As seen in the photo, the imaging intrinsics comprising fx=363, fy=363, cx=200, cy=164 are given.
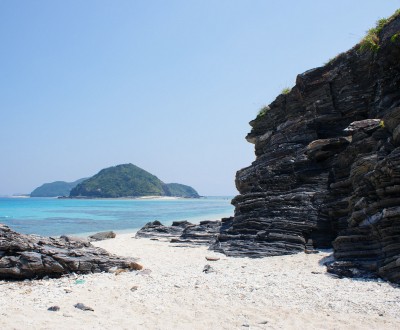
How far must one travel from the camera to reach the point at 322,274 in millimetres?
14250

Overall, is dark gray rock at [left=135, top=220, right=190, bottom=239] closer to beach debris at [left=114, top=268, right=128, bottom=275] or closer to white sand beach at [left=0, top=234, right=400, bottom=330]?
beach debris at [left=114, top=268, right=128, bottom=275]

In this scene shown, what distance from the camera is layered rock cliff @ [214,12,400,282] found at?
14297mm

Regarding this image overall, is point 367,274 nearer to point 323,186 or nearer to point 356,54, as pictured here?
point 323,186

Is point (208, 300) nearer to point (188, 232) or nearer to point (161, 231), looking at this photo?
point (188, 232)

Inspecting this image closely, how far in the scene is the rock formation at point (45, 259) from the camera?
14.7 metres

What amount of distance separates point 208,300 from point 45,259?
25.2 feet

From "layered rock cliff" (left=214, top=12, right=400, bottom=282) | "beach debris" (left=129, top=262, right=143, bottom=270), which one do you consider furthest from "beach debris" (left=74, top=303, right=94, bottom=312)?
"layered rock cliff" (left=214, top=12, right=400, bottom=282)

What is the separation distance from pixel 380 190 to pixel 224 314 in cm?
833

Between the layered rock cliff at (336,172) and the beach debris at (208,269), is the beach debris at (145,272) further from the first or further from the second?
the layered rock cliff at (336,172)

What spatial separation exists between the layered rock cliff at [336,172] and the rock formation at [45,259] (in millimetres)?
7603

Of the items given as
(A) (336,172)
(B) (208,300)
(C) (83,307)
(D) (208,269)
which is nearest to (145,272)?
(D) (208,269)

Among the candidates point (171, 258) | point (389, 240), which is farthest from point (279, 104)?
point (389, 240)

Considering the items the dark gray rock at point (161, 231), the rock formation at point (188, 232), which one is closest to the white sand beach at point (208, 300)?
the rock formation at point (188, 232)

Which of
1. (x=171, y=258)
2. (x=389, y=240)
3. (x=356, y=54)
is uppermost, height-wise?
(x=356, y=54)
